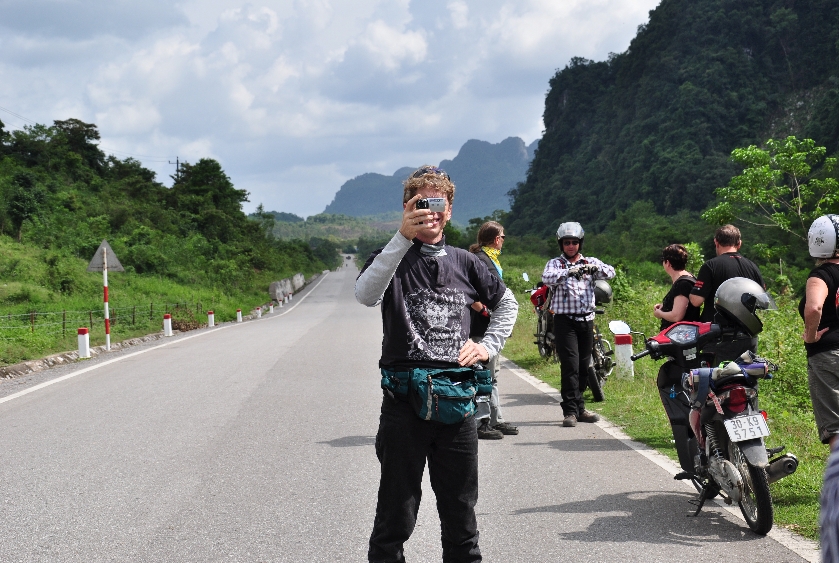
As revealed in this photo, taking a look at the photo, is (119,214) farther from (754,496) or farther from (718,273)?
(754,496)

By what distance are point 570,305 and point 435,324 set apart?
4.99 m

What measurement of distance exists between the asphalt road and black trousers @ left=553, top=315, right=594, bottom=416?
0.89ft

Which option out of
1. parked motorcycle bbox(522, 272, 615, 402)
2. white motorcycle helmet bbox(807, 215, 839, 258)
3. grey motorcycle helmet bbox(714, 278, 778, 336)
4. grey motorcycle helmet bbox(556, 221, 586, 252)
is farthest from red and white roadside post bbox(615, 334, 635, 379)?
white motorcycle helmet bbox(807, 215, 839, 258)

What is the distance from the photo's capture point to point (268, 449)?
7.21 m

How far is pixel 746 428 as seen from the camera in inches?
185

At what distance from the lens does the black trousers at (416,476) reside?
3326 mm

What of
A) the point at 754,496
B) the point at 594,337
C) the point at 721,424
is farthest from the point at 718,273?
the point at 594,337

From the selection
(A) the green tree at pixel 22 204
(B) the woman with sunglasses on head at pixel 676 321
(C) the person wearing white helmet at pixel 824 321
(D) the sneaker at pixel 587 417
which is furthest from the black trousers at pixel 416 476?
(A) the green tree at pixel 22 204

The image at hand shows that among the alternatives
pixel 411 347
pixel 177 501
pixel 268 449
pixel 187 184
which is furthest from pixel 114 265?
pixel 187 184

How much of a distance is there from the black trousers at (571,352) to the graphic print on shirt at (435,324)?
4869mm

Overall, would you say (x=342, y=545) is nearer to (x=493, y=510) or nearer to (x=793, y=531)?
(x=493, y=510)

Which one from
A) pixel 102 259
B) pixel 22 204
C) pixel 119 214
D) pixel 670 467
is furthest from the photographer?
pixel 119 214

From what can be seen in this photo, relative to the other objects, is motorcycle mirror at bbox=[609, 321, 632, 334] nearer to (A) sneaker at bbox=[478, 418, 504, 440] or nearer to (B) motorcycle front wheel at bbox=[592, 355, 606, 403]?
(A) sneaker at bbox=[478, 418, 504, 440]

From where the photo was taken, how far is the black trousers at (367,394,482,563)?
10.9 ft
